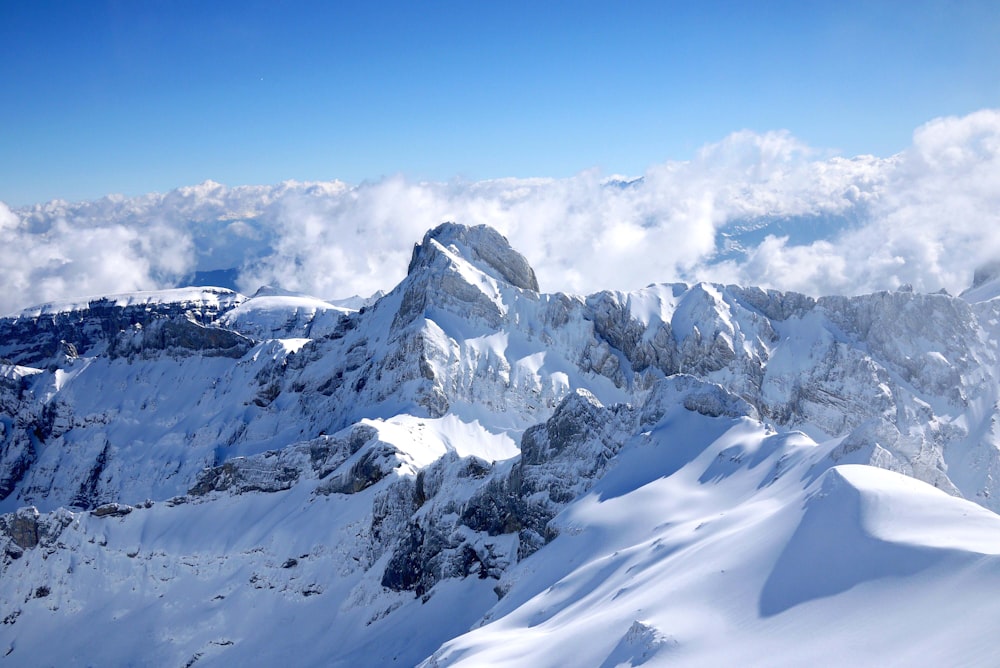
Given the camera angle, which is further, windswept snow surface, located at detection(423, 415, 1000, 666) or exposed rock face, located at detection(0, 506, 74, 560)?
Result: exposed rock face, located at detection(0, 506, 74, 560)

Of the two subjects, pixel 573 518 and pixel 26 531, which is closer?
pixel 573 518

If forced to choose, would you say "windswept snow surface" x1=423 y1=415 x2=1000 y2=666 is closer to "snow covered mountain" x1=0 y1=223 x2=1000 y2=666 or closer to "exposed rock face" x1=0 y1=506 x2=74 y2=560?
"snow covered mountain" x1=0 y1=223 x2=1000 y2=666

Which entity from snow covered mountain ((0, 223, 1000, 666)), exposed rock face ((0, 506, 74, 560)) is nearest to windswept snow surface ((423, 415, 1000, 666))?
snow covered mountain ((0, 223, 1000, 666))

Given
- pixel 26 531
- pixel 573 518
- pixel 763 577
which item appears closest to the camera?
pixel 763 577

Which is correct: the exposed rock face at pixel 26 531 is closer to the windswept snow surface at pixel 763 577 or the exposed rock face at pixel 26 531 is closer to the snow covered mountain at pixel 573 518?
the snow covered mountain at pixel 573 518

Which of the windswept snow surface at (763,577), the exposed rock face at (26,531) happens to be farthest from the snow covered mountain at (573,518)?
the exposed rock face at (26,531)

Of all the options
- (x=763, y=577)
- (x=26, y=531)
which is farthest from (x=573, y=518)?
(x=26, y=531)

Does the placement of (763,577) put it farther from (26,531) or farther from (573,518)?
(26,531)

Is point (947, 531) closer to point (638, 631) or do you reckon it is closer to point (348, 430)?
point (638, 631)

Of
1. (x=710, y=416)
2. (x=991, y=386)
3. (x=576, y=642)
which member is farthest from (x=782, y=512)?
(x=991, y=386)
